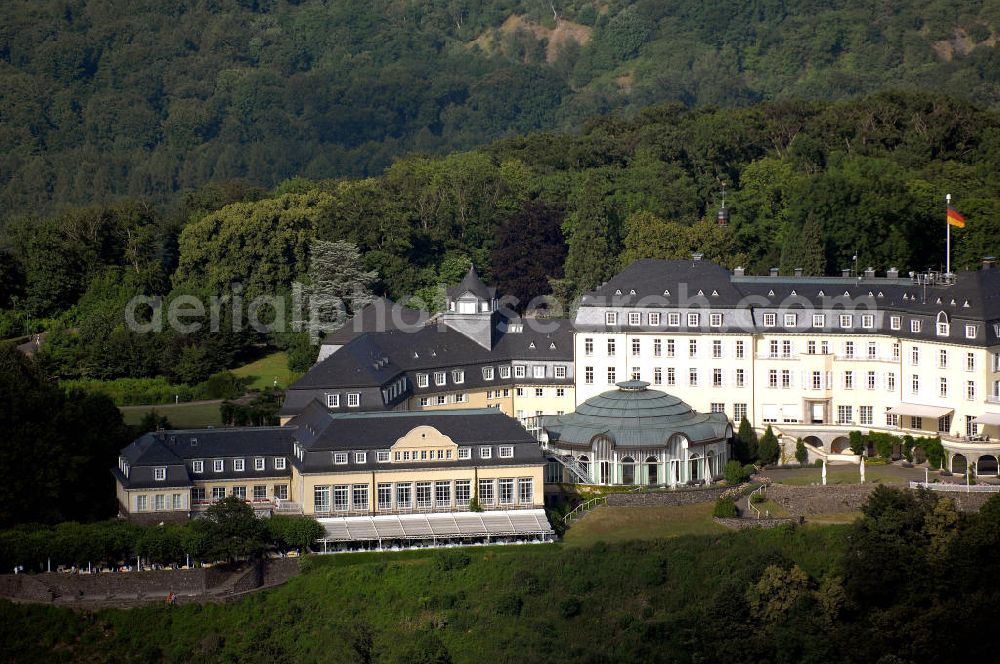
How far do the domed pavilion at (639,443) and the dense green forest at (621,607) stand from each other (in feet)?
21.3

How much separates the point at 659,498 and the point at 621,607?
778 cm

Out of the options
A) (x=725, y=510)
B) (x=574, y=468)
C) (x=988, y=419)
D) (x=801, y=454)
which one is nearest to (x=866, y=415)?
(x=801, y=454)

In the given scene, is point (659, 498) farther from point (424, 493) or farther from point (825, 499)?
point (424, 493)

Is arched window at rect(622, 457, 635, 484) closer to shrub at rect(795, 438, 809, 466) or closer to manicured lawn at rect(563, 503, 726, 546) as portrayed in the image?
manicured lawn at rect(563, 503, 726, 546)

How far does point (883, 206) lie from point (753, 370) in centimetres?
1902

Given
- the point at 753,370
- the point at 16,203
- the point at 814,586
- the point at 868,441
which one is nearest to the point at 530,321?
the point at 753,370

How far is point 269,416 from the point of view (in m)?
86.6

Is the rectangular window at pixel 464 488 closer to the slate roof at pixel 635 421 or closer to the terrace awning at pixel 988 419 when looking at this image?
the slate roof at pixel 635 421

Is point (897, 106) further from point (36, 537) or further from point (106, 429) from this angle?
point (36, 537)

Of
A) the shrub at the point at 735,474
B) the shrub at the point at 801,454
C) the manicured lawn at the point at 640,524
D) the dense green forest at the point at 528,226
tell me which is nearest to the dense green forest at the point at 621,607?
the manicured lawn at the point at 640,524

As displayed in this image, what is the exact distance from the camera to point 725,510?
74.6 m

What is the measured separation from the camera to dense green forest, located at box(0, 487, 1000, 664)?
219 feet

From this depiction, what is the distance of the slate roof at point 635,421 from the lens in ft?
259

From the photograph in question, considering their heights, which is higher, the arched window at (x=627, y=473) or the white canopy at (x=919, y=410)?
the white canopy at (x=919, y=410)
